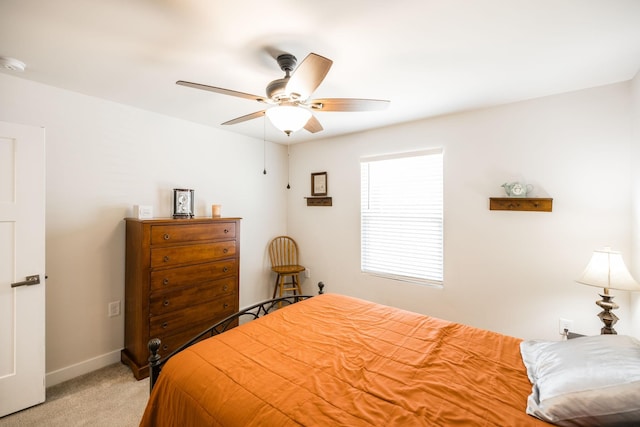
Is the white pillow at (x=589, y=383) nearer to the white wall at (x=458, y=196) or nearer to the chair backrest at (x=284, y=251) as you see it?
the white wall at (x=458, y=196)

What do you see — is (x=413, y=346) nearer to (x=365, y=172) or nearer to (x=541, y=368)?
(x=541, y=368)

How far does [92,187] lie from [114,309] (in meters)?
1.19

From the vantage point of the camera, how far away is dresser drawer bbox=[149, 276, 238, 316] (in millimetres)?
2531

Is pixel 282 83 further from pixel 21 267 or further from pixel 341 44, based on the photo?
pixel 21 267

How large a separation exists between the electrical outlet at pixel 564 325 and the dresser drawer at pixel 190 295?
10.3 ft

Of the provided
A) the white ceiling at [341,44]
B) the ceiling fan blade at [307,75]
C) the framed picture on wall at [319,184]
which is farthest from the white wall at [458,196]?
the ceiling fan blade at [307,75]

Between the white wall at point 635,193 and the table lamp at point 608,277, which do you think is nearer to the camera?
the table lamp at point 608,277

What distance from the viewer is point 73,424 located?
Answer: 1908 millimetres

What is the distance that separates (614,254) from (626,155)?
2.81ft

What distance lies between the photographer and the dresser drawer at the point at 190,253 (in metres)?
2.54

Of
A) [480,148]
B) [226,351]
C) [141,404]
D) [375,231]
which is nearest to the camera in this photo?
[226,351]

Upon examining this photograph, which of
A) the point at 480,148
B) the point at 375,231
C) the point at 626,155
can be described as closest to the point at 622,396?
the point at 626,155

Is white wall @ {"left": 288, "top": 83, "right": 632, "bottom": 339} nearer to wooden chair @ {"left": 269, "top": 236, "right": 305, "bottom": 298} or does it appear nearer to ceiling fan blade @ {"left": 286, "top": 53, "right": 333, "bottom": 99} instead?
wooden chair @ {"left": 269, "top": 236, "right": 305, "bottom": 298}

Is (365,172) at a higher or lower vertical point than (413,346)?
higher
